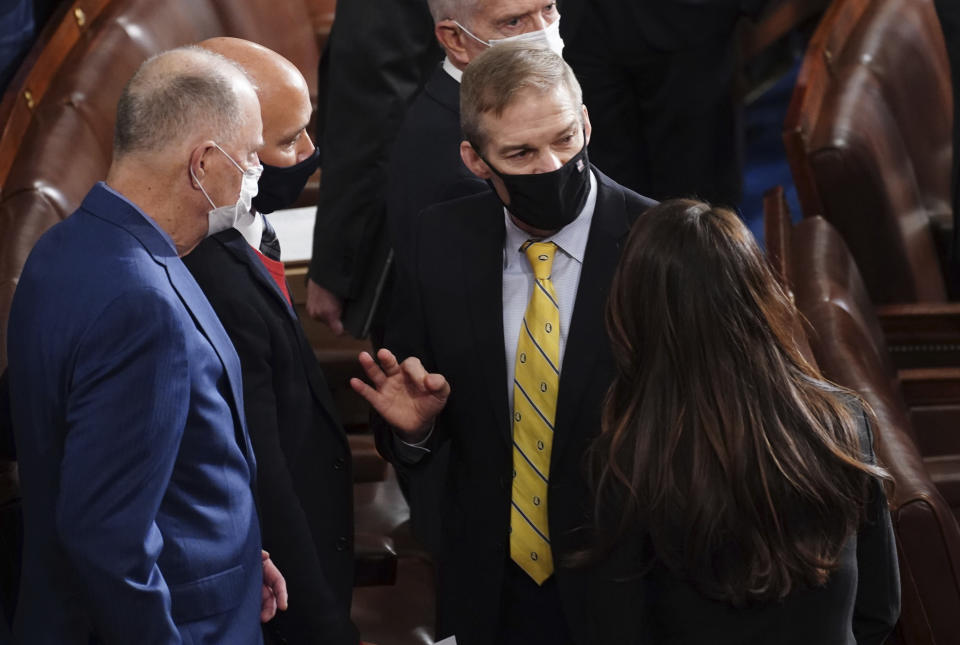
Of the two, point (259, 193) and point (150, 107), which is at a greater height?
point (150, 107)

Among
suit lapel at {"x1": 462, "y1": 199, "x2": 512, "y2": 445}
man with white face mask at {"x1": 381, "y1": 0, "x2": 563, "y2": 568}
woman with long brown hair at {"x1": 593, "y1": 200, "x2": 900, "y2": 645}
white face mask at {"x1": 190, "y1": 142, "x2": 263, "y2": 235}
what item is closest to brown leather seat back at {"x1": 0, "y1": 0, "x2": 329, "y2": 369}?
white face mask at {"x1": 190, "y1": 142, "x2": 263, "y2": 235}

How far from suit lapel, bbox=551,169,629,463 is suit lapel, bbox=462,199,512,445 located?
0.31ft

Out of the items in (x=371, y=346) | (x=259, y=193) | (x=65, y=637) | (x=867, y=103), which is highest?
(x=259, y=193)

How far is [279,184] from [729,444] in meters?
0.89

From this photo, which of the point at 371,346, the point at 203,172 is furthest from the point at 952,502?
the point at 203,172

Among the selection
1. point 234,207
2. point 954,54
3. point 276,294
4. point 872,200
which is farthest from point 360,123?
point 954,54

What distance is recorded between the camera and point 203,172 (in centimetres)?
163

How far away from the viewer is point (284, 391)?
1.86 meters

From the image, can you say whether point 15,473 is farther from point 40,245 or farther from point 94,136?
Answer: point 94,136

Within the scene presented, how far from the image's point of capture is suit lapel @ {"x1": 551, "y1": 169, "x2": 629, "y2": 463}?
176 centimetres

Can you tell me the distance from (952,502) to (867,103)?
4.03 feet

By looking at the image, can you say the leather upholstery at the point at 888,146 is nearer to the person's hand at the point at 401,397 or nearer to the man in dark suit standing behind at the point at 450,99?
the man in dark suit standing behind at the point at 450,99

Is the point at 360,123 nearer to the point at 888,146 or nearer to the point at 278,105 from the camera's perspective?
the point at 278,105

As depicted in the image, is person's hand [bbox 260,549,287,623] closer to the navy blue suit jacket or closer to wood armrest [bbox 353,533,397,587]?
the navy blue suit jacket
